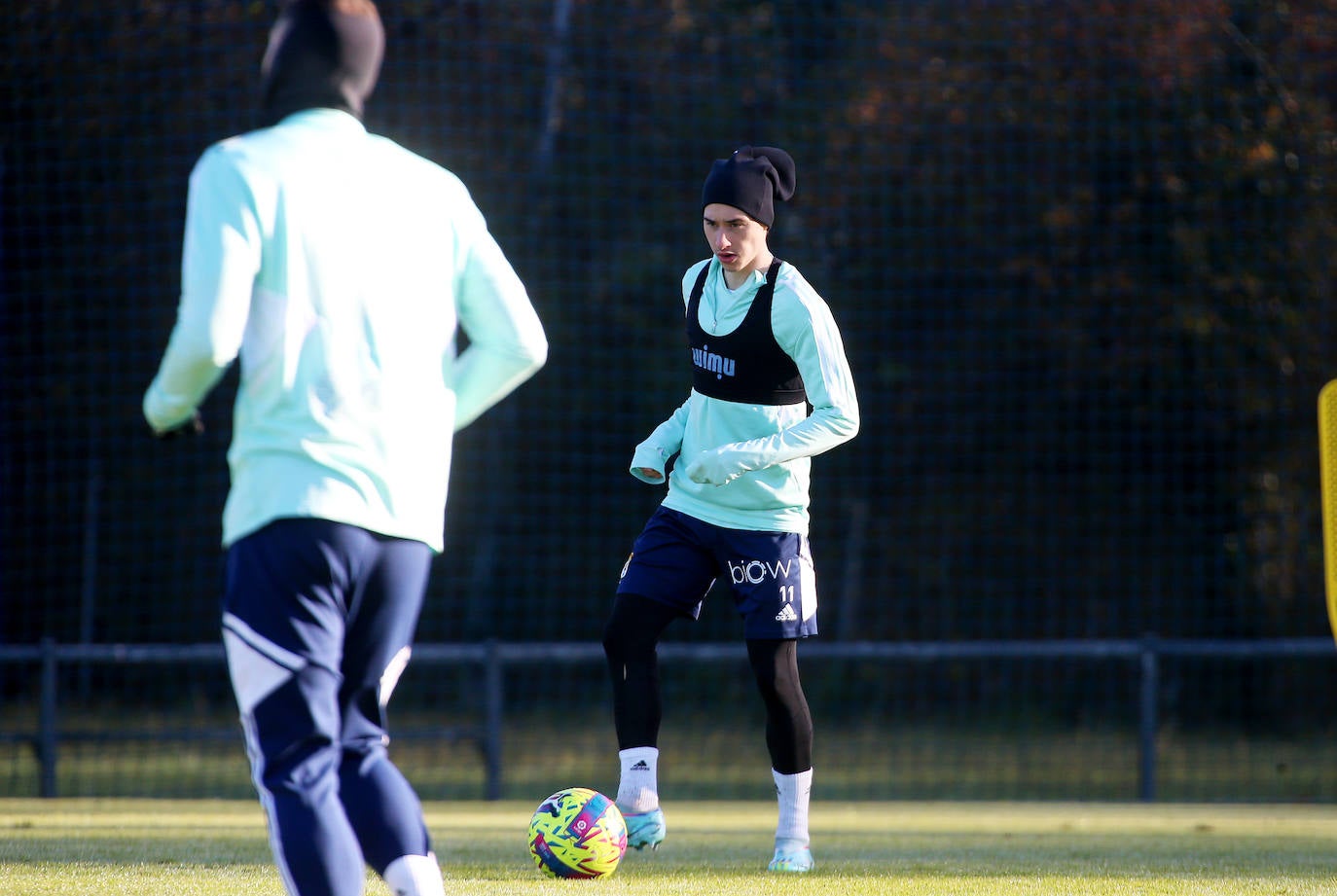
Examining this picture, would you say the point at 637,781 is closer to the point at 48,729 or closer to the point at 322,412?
the point at 322,412

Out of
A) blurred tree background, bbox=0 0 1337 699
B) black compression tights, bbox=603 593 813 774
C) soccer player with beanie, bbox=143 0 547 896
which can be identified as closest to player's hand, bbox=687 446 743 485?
black compression tights, bbox=603 593 813 774

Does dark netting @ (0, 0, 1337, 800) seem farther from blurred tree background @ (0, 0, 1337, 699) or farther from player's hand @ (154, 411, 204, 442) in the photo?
player's hand @ (154, 411, 204, 442)

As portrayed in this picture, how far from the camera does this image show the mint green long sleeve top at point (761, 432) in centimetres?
404

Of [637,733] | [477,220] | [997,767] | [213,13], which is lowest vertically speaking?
[997,767]

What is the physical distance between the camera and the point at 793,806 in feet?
14.0

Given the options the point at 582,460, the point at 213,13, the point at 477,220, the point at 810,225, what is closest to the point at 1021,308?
the point at 810,225

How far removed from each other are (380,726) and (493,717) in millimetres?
6208

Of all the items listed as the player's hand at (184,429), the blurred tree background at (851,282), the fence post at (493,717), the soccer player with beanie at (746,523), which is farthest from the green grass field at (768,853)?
the blurred tree background at (851,282)

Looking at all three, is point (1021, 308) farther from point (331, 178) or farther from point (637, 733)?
point (331, 178)

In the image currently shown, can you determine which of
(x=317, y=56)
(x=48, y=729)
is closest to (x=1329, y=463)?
(x=317, y=56)

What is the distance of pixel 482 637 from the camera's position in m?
12.2

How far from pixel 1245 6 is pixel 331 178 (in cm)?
1067

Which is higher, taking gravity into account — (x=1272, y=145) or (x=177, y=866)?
(x=1272, y=145)

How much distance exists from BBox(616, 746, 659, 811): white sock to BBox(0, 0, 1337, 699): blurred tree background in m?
7.69
